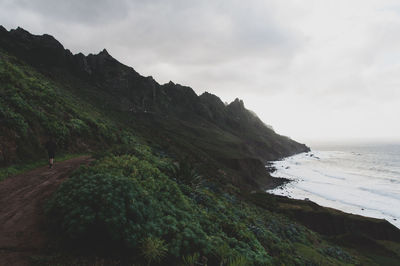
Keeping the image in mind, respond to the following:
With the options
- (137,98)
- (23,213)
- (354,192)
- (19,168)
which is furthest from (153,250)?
(137,98)

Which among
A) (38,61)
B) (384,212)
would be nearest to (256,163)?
(384,212)

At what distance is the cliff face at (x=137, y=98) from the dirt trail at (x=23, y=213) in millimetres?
38988

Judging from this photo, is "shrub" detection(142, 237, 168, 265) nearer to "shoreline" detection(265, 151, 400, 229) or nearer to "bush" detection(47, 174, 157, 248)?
"bush" detection(47, 174, 157, 248)

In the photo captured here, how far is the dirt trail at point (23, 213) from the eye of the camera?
4.55 m

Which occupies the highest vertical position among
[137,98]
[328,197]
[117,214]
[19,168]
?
[137,98]

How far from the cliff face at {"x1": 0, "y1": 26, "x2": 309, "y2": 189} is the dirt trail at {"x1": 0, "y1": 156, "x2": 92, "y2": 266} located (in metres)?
39.0

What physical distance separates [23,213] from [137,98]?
83.3 metres

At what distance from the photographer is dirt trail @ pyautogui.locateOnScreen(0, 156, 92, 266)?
4547 mm

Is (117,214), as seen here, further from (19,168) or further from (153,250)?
(19,168)

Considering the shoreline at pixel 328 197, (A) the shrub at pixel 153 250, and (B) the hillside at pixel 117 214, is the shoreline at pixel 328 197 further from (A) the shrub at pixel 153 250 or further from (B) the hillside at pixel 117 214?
(A) the shrub at pixel 153 250

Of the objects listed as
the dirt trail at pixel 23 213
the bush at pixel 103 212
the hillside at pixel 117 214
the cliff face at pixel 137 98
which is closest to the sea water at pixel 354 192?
the cliff face at pixel 137 98

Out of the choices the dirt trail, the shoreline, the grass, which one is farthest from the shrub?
the shoreline

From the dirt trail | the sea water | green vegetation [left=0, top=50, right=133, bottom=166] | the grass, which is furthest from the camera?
the sea water

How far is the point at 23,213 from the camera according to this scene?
19.9 feet
